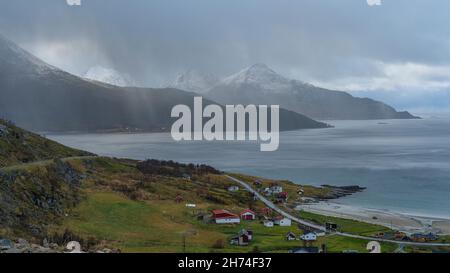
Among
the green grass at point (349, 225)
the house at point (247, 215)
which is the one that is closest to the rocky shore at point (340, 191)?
the green grass at point (349, 225)

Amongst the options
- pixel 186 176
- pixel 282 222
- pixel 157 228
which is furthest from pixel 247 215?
pixel 186 176

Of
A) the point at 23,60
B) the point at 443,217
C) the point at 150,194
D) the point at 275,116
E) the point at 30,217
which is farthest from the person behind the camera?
the point at 23,60

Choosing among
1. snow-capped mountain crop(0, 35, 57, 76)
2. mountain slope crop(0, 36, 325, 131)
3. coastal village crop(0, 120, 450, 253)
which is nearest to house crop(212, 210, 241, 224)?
coastal village crop(0, 120, 450, 253)

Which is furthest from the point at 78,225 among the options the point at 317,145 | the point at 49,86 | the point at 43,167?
the point at 49,86

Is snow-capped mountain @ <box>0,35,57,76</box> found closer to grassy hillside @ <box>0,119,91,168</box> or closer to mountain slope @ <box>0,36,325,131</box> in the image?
mountain slope @ <box>0,36,325,131</box>

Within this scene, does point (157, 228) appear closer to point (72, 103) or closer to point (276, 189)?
point (276, 189)
